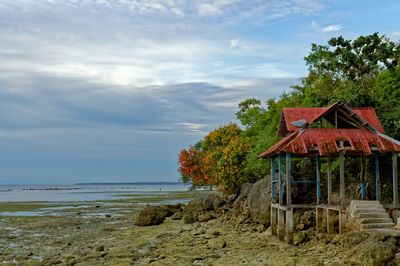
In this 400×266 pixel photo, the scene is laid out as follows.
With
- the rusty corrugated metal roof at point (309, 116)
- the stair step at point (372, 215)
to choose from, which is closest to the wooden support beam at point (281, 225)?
the stair step at point (372, 215)

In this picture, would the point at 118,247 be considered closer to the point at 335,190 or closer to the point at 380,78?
the point at 335,190

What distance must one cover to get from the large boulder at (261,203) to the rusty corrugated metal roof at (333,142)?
4736 millimetres

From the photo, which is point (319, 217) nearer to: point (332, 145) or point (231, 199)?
point (332, 145)

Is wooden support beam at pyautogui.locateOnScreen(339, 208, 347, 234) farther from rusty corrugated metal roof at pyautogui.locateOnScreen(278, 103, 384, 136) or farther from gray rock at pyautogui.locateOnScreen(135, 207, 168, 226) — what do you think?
gray rock at pyautogui.locateOnScreen(135, 207, 168, 226)

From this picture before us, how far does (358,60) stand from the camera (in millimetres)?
32938

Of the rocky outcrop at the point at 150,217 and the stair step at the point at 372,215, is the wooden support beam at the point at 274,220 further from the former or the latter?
the rocky outcrop at the point at 150,217

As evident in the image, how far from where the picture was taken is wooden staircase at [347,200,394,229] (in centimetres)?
1839

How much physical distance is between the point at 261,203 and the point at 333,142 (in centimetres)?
643

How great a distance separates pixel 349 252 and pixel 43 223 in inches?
955

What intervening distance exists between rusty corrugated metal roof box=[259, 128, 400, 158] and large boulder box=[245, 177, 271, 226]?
15.5ft

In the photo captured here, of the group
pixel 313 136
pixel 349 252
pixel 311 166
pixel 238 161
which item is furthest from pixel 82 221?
pixel 349 252

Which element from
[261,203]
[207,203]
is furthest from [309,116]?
[207,203]

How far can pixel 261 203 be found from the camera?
83.6ft

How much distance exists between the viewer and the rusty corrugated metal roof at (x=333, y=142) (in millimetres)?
20203
